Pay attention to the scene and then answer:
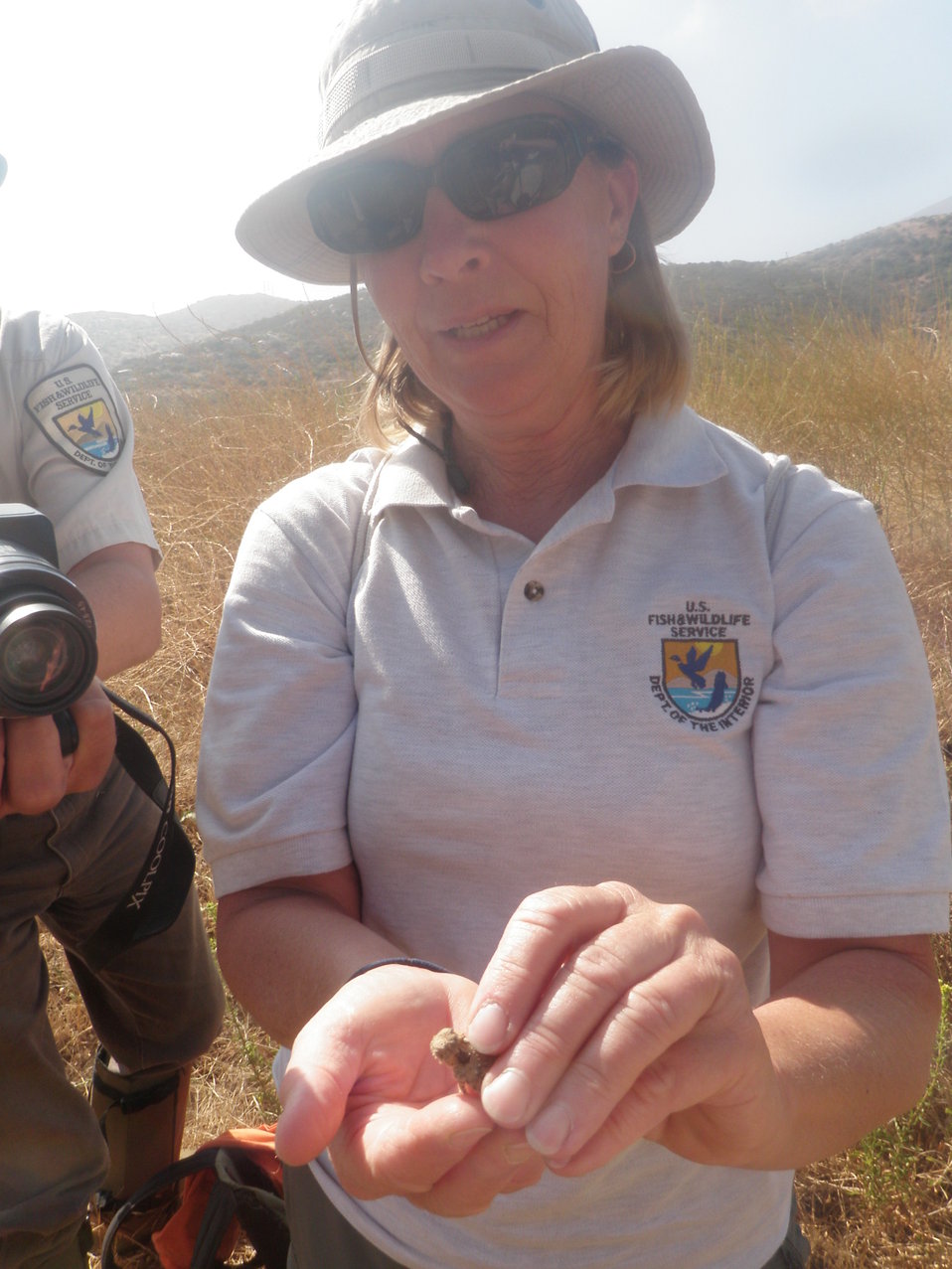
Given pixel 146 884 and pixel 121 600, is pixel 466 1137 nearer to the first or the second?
pixel 146 884

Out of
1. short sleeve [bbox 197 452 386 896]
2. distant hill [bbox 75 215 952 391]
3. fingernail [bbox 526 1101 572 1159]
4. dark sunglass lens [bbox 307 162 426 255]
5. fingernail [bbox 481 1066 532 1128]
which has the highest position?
distant hill [bbox 75 215 952 391]

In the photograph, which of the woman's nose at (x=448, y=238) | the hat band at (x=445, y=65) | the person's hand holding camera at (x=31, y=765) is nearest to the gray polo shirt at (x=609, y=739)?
the person's hand holding camera at (x=31, y=765)

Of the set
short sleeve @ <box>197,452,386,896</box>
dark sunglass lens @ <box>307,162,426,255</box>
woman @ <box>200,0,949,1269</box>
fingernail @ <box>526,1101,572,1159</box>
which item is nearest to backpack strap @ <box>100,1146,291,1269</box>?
woman @ <box>200,0,949,1269</box>

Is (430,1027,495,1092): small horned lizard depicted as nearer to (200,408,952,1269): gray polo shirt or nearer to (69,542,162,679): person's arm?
(200,408,952,1269): gray polo shirt

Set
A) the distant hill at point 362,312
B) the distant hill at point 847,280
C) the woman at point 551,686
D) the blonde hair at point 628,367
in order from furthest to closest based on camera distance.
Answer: the distant hill at point 847,280, the distant hill at point 362,312, the blonde hair at point 628,367, the woman at point 551,686

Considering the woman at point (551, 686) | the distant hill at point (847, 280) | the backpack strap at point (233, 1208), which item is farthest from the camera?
the distant hill at point (847, 280)

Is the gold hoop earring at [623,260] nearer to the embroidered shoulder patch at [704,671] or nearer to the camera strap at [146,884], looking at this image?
the embroidered shoulder patch at [704,671]
